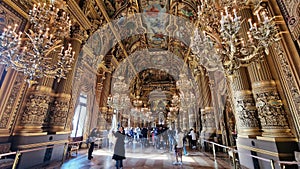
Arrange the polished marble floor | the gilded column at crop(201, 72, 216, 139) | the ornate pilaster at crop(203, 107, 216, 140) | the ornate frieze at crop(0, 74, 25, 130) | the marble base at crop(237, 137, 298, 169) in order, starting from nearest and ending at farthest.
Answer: the marble base at crop(237, 137, 298, 169), the ornate frieze at crop(0, 74, 25, 130), the polished marble floor, the ornate pilaster at crop(203, 107, 216, 140), the gilded column at crop(201, 72, 216, 139)

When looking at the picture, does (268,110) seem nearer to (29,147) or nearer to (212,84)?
(212,84)

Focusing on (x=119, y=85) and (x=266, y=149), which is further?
(x=119, y=85)

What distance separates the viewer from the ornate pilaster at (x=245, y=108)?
12.5ft

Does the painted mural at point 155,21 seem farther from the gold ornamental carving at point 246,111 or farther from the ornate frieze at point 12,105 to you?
the ornate frieze at point 12,105

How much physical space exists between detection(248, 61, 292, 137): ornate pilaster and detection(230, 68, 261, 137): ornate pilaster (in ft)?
0.69

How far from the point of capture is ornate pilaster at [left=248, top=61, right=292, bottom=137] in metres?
3.21

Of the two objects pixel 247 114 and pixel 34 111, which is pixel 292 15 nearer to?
pixel 247 114

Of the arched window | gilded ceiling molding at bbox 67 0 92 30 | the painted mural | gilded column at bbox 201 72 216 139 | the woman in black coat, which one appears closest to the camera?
the woman in black coat

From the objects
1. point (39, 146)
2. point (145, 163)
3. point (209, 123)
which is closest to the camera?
point (39, 146)

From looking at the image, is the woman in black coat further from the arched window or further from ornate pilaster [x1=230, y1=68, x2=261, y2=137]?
the arched window

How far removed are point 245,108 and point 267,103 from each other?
59 centimetres

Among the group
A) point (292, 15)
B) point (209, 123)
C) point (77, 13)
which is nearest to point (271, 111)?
point (292, 15)

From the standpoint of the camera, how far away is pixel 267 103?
3.47 meters

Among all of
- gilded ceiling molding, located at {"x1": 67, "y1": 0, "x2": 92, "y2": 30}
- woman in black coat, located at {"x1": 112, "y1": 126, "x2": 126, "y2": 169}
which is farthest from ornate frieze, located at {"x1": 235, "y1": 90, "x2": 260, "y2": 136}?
gilded ceiling molding, located at {"x1": 67, "y1": 0, "x2": 92, "y2": 30}
